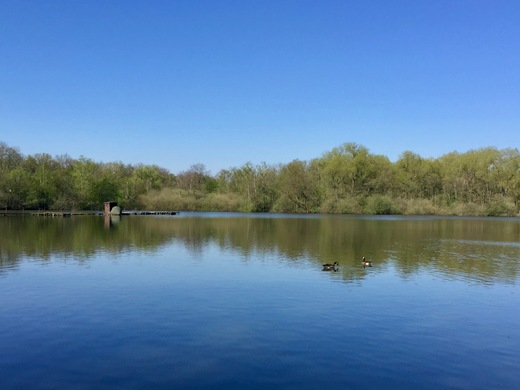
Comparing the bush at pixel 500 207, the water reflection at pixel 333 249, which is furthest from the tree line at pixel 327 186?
the water reflection at pixel 333 249

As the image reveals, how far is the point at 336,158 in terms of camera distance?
9675cm

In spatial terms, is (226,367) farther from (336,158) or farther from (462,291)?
(336,158)

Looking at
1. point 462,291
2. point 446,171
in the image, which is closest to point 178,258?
point 462,291

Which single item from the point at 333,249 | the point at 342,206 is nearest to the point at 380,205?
the point at 342,206

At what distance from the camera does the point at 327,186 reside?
326 ft

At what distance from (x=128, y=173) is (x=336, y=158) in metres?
65.5

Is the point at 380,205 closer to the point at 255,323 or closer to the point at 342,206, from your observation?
the point at 342,206

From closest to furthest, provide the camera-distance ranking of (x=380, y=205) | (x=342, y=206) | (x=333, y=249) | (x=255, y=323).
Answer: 1. (x=255, y=323)
2. (x=333, y=249)
3. (x=380, y=205)
4. (x=342, y=206)

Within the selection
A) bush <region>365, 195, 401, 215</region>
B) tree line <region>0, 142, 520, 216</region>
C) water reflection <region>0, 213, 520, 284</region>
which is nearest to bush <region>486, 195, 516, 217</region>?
tree line <region>0, 142, 520, 216</region>

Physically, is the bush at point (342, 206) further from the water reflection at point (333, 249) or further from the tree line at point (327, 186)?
the water reflection at point (333, 249)

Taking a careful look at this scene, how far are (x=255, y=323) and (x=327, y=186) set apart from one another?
287 feet

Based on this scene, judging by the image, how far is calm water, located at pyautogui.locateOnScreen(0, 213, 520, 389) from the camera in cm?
968

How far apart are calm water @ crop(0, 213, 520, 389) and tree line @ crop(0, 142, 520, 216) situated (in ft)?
230

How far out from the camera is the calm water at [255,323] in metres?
9.68
